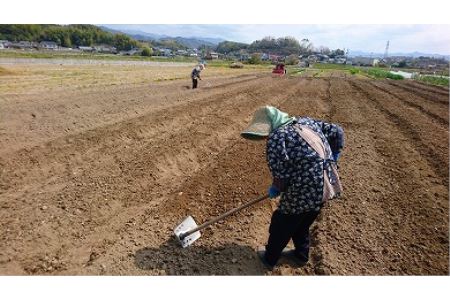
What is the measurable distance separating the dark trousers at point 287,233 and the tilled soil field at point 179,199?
0.55 ft

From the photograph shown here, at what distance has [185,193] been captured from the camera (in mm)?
4723

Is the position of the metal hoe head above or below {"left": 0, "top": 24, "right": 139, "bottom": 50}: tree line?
below

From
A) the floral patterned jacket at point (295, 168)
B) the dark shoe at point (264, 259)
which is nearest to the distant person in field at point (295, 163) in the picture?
the floral patterned jacket at point (295, 168)

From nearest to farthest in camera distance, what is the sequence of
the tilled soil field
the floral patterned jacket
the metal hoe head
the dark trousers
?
the floral patterned jacket
the dark trousers
the tilled soil field
the metal hoe head

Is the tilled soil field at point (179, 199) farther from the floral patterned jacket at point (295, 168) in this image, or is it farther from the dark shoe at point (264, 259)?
the floral patterned jacket at point (295, 168)

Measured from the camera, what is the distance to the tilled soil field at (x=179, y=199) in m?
3.36

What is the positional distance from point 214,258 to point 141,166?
2.62 m

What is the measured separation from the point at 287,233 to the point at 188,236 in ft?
3.71

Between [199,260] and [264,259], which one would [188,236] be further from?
[264,259]

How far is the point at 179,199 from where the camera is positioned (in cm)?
454

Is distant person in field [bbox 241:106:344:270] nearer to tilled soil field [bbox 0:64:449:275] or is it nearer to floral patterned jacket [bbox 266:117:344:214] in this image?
floral patterned jacket [bbox 266:117:344:214]

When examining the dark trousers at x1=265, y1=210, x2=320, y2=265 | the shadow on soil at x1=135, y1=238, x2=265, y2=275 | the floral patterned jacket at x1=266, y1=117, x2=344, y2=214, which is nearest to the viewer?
the floral patterned jacket at x1=266, y1=117, x2=344, y2=214

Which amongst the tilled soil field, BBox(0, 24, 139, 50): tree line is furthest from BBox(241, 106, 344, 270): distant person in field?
BBox(0, 24, 139, 50): tree line

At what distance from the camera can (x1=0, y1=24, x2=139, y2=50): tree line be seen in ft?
220
